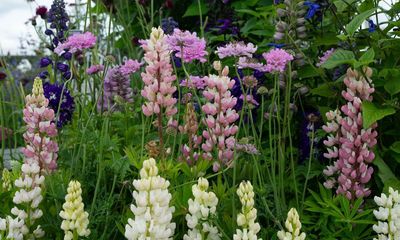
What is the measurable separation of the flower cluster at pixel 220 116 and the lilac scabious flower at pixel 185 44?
0.71 ft

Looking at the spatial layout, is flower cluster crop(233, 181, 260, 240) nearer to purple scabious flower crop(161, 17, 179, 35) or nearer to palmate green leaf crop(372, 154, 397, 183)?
palmate green leaf crop(372, 154, 397, 183)

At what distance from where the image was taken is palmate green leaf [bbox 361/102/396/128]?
2.06 metres

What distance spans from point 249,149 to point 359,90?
483mm

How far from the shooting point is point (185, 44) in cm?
224

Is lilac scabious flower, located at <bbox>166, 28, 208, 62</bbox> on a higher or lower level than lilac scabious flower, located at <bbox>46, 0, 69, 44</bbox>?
higher

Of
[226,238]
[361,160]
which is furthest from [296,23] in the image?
[226,238]

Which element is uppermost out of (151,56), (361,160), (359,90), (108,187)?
(151,56)

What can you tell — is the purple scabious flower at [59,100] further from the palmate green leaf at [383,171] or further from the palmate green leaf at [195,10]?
the palmate green leaf at [195,10]

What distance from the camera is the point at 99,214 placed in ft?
6.80

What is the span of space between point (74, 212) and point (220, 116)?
2.08 ft

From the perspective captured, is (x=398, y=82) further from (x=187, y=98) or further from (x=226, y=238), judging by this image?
(x=226, y=238)

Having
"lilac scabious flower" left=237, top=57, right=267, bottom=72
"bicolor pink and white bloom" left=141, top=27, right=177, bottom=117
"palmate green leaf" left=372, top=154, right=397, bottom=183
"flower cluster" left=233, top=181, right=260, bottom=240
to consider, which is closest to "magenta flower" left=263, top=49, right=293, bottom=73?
"lilac scabious flower" left=237, top=57, right=267, bottom=72

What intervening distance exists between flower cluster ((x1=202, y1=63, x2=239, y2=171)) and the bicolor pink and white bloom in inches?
6.5

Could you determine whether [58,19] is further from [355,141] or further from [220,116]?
[355,141]
